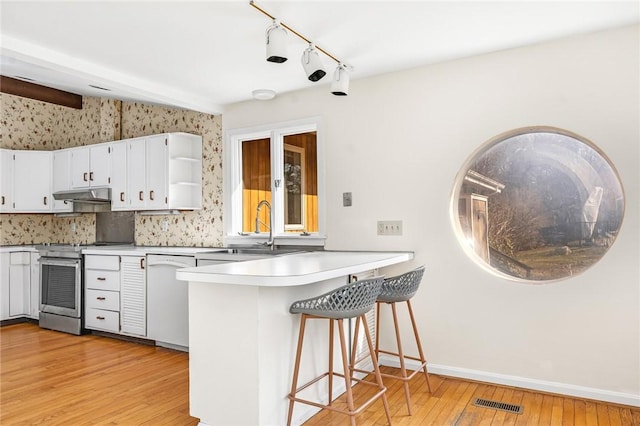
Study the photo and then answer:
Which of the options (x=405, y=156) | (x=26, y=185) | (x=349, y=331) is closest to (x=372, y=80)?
(x=405, y=156)

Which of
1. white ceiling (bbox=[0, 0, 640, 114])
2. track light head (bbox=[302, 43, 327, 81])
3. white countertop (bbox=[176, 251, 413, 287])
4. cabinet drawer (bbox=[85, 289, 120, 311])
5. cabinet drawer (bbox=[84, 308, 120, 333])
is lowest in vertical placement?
cabinet drawer (bbox=[84, 308, 120, 333])

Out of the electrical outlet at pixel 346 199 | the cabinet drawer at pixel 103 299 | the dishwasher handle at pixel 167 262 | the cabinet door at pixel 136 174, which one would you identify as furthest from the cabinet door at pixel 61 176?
the electrical outlet at pixel 346 199

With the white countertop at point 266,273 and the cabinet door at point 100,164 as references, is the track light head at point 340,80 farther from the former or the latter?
the cabinet door at point 100,164

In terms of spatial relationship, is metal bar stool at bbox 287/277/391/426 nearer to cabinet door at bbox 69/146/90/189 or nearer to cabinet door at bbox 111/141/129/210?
cabinet door at bbox 111/141/129/210

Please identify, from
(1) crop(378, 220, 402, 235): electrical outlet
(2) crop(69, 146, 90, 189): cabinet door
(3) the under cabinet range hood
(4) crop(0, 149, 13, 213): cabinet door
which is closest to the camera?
(1) crop(378, 220, 402, 235): electrical outlet

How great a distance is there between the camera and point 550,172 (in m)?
4.17

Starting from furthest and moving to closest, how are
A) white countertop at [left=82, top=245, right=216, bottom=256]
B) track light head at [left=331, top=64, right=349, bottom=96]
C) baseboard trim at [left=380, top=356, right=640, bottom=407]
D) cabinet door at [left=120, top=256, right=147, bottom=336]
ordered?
cabinet door at [left=120, top=256, right=147, bottom=336]
white countertop at [left=82, top=245, right=216, bottom=256]
track light head at [left=331, top=64, right=349, bottom=96]
baseboard trim at [left=380, top=356, right=640, bottom=407]

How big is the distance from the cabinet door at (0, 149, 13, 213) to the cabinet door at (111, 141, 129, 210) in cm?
146

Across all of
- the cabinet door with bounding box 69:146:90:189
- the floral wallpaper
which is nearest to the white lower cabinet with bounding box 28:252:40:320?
the floral wallpaper

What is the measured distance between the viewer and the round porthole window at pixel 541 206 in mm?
3984

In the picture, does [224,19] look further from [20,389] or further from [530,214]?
[530,214]

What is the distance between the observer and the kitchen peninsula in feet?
7.27

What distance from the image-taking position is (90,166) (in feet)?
16.9

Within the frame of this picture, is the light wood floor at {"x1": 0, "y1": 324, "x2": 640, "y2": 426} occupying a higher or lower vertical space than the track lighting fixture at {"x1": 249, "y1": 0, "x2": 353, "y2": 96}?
lower
